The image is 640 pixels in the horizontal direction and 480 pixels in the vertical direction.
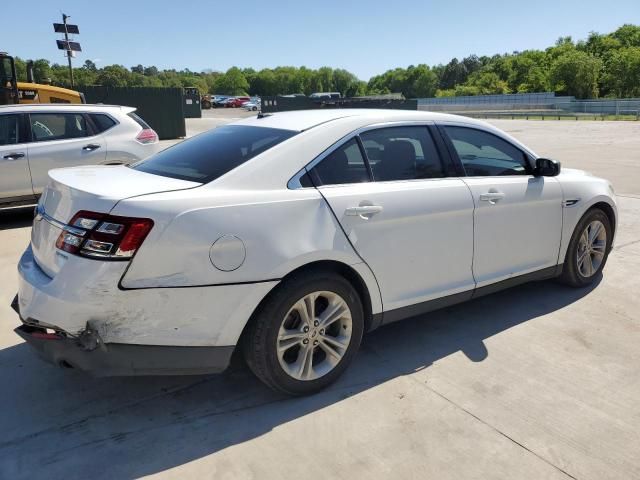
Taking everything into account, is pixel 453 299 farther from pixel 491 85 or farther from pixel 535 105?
pixel 491 85

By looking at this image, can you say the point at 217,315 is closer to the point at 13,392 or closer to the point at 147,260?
the point at 147,260

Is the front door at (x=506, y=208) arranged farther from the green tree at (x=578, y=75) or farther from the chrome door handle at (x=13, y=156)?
the green tree at (x=578, y=75)

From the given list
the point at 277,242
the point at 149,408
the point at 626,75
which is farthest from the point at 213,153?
the point at 626,75

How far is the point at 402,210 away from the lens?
10.5 ft

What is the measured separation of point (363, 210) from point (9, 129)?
239 inches

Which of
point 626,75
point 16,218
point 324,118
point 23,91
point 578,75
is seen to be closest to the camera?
point 324,118

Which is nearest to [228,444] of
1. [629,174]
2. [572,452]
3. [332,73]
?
[572,452]

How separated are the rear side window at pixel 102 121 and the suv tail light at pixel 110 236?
229 inches

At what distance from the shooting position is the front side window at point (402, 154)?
330cm

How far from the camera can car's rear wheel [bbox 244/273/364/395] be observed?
9.09ft

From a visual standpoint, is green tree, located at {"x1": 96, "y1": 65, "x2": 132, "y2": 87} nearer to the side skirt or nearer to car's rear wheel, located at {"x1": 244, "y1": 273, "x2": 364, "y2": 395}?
the side skirt

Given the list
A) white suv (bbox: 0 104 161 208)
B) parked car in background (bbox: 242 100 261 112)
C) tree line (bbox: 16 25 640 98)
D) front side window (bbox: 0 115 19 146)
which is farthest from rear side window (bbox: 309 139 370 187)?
parked car in background (bbox: 242 100 261 112)

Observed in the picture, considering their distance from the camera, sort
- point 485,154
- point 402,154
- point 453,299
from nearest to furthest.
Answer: point 402,154, point 453,299, point 485,154

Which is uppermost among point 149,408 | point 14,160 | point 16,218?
point 14,160
